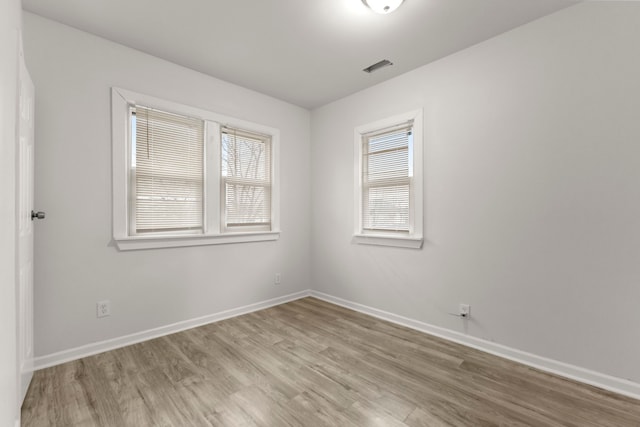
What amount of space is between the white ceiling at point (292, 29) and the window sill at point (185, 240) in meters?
1.73

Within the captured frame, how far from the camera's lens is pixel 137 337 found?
266 centimetres

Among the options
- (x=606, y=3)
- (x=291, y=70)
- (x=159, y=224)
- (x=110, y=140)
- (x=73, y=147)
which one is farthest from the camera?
(x=291, y=70)

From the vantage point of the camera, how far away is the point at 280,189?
3.84 m

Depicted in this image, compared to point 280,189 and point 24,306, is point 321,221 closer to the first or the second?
point 280,189

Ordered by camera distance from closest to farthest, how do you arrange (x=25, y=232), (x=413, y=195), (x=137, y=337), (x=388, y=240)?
1. (x=25, y=232)
2. (x=137, y=337)
3. (x=413, y=195)
4. (x=388, y=240)

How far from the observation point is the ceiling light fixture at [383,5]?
2018mm

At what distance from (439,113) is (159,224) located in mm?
2914

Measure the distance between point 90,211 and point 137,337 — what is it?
1191 millimetres

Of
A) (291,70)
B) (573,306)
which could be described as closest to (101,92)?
(291,70)

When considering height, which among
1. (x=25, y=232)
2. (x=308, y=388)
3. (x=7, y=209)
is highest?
(x=7, y=209)

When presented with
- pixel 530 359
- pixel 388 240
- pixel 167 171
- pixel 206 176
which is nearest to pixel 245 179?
pixel 206 176

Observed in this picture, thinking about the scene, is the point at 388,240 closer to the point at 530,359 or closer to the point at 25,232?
the point at 530,359

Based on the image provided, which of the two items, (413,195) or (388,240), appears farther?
(388,240)

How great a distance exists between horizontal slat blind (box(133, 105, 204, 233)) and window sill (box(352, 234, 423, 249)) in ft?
5.97
